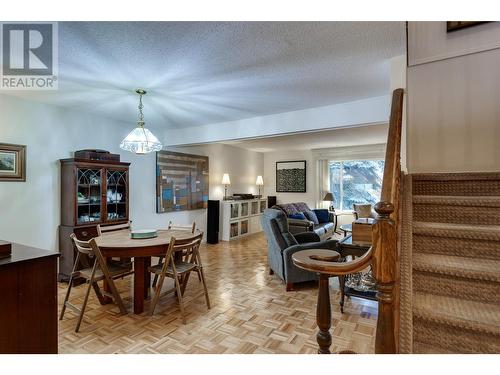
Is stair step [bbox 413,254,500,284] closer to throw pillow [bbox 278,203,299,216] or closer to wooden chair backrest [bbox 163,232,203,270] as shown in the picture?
wooden chair backrest [bbox 163,232,203,270]

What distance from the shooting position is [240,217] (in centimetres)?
659

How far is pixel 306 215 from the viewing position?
→ 19.5 feet

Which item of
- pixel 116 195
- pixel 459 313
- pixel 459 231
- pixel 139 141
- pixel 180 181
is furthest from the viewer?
pixel 180 181

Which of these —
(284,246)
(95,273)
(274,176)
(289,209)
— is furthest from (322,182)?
(95,273)

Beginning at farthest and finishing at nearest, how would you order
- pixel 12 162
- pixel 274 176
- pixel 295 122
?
pixel 274 176 → pixel 295 122 → pixel 12 162

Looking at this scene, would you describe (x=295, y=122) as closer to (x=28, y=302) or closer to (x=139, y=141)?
(x=139, y=141)

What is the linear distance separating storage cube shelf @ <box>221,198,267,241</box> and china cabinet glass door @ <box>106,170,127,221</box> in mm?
2482

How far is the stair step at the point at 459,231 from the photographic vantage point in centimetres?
143

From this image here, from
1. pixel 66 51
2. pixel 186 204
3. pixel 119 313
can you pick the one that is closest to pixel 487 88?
pixel 66 51

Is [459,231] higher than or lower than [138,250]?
higher

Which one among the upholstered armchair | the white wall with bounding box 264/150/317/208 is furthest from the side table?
the white wall with bounding box 264/150/317/208

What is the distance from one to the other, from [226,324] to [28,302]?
4.94 feet

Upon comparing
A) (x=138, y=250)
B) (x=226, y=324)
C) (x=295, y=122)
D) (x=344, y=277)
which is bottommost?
(x=226, y=324)
